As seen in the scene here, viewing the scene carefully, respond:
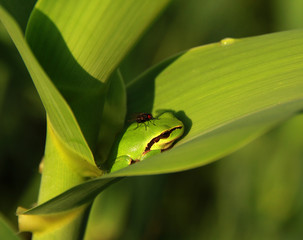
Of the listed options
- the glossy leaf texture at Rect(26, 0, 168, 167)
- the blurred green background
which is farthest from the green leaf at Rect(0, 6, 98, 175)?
the blurred green background

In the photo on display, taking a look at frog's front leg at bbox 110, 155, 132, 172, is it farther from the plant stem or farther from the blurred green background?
the blurred green background

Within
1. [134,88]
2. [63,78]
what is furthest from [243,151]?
[63,78]

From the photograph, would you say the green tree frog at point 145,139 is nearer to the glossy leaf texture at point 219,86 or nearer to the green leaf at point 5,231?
the glossy leaf texture at point 219,86

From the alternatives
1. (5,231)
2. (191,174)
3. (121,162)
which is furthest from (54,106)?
(191,174)

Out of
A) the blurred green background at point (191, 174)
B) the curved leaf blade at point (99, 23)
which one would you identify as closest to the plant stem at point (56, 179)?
the curved leaf blade at point (99, 23)

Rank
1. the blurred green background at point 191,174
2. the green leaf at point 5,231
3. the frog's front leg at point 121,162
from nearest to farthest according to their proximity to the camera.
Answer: the green leaf at point 5,231
the frog's front leg at point 121,162
the blurred green background at point 191,174

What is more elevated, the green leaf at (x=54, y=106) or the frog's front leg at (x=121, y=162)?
the green leaf at (x=54, y=106)
